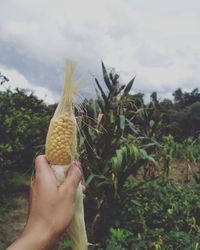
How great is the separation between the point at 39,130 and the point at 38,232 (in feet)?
22.3

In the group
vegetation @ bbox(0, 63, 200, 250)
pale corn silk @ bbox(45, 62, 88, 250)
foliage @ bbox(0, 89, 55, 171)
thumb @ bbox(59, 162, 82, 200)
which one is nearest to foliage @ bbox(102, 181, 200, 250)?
vegetation @ bbox(0, 63, 200, 250)

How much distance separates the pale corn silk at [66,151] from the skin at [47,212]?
0.06 metres

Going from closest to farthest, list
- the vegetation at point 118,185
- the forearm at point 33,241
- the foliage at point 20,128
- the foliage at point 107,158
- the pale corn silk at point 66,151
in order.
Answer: the forearm at point 33,241 → the pale corn silk at point 66,151 → the vegetation at point 118,185 → the foliage at point 107,158 → the foliage at point 20,128

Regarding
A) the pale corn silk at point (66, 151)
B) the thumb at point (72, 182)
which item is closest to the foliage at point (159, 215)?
the pale corn silk at point (66, 151)

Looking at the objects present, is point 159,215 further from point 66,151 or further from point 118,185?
point 66,151

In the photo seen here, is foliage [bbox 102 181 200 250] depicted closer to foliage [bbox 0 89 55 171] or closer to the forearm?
foliage [bbox 0 89 55 171]

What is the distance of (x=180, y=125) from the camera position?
1639 centimetres

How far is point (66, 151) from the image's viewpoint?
1444 millimetres

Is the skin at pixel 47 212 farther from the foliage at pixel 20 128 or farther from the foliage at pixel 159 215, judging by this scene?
the foliage at pixel 20 128

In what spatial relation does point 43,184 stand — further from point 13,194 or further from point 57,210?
point 13,194

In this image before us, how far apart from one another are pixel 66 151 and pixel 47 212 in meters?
0.24

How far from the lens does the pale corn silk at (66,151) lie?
1.41 metres

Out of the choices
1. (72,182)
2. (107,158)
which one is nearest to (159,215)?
(107,158)

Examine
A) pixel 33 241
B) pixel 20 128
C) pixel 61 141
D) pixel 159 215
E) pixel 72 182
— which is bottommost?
pixel 159 215
